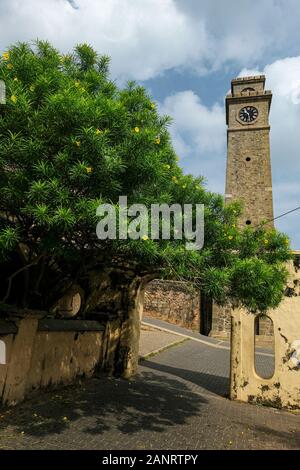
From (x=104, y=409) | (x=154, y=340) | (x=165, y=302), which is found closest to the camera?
(x=104, y=409)

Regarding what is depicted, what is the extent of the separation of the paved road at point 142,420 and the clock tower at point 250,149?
23.2m

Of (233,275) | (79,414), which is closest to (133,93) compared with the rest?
(233,275)

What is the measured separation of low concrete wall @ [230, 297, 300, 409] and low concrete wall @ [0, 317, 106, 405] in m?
3.77

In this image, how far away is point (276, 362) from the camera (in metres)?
9.83

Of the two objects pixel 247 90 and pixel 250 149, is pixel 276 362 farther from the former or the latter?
pixel 247 90

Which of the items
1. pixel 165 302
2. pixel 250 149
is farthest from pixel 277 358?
pixel 250 149

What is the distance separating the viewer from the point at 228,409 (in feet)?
29.3

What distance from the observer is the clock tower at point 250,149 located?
32469mm

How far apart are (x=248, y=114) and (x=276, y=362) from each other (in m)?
29.3

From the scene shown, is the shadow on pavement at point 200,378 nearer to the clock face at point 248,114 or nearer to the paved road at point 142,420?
the paved road at point 142,420

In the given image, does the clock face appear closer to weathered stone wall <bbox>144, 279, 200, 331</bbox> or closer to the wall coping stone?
weathered stone wall <bbox>144, 279, 200, 331</bbox>

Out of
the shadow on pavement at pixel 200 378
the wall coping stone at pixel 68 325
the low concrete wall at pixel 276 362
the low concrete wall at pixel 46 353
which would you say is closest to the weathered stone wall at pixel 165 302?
the shadow on pavement at pixel 200 378
